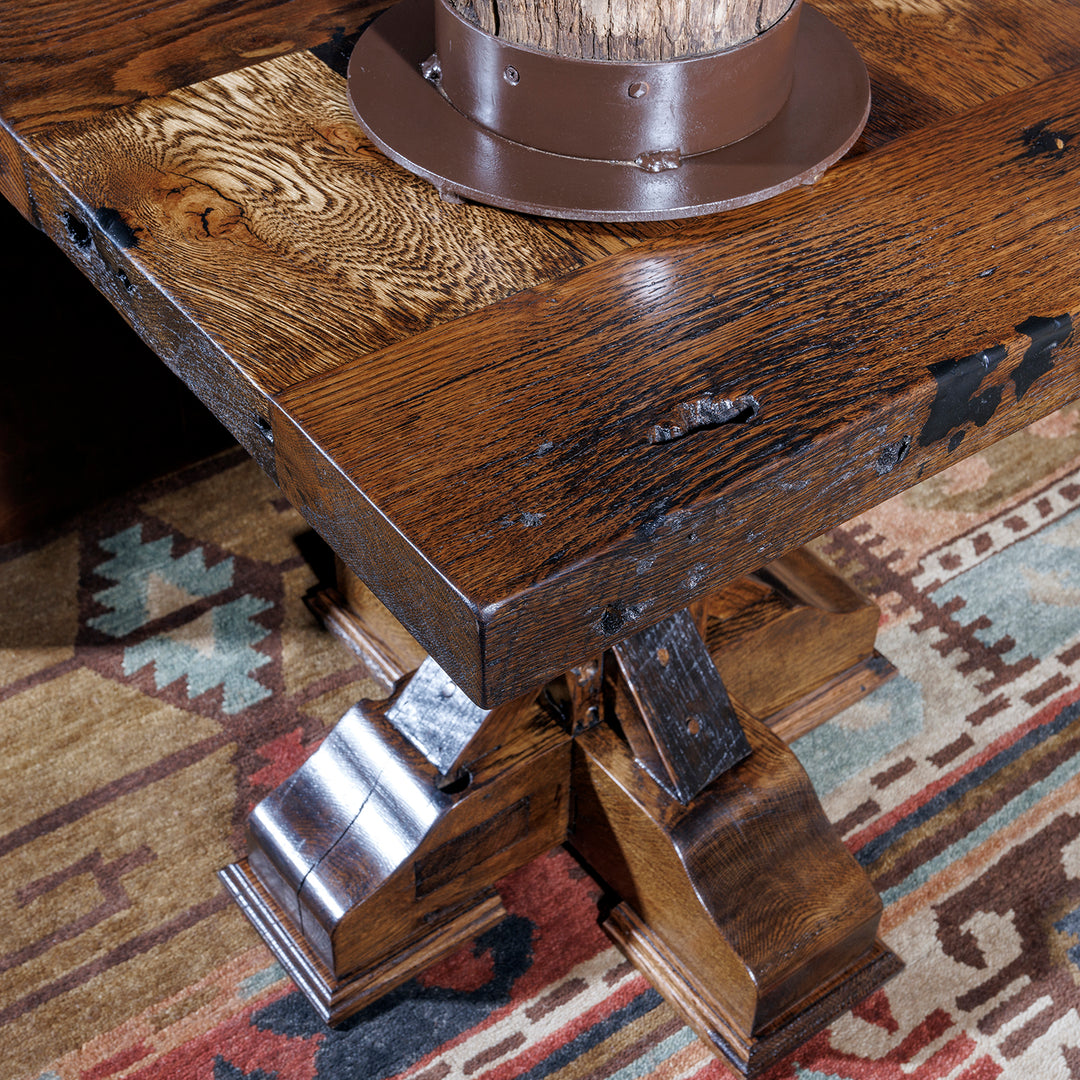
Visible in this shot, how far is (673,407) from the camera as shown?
0.68 metres

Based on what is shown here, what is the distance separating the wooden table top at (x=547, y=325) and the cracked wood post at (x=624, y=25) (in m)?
0.11

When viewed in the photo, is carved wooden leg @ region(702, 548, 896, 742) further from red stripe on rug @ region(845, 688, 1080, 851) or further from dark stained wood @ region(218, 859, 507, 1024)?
dark stained wood @ region(218, 859, 507, 1024)

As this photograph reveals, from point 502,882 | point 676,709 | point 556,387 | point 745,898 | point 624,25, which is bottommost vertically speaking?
point 502,882

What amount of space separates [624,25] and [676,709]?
486 millimetres

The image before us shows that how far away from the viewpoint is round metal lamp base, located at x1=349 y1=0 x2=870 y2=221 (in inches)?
31.4

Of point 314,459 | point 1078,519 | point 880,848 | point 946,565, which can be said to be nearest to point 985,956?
point 880,848

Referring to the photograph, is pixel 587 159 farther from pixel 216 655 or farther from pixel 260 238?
pixel 216 655

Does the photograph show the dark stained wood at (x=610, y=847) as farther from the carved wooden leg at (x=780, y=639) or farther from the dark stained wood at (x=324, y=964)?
the carved wooden leg at (x=780, y=639)

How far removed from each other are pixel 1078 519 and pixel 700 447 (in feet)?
3.15

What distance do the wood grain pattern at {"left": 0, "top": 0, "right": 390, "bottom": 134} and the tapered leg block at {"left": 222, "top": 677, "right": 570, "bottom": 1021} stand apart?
0.50 metres

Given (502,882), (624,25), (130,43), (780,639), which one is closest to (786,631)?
(780,639)

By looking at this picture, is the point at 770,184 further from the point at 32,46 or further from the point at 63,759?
the point at 63,759

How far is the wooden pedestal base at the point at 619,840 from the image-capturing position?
95 cm

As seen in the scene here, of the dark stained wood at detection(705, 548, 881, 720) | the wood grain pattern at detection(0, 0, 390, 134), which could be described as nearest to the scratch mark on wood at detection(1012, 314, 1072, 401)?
the dark stained wood at detection(705, 548, 881, 720)
